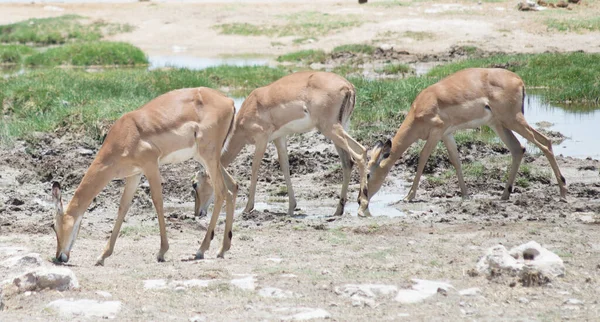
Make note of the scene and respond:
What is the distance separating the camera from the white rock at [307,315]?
6531 millimetres

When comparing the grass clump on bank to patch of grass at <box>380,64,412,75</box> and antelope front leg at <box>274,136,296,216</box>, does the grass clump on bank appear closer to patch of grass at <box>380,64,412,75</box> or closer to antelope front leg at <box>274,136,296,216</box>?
antelope front leg at <box>274,136,296,216</box>

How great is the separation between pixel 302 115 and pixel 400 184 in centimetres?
229

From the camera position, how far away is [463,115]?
41.2 feet

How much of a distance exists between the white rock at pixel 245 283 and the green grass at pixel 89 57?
26050 mm

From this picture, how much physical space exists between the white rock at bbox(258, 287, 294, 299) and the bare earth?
2 cm

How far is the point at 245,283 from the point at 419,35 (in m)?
27.6

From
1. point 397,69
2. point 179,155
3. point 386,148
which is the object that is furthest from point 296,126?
point 397,69

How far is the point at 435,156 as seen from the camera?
14.1 metres

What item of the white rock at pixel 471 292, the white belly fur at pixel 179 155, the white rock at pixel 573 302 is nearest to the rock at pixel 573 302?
the white rock at pixel 573 302

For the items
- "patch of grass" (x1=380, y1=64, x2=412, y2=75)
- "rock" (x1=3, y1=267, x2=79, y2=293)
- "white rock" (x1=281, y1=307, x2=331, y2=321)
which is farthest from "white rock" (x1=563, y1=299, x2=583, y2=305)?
"patch of grass" (x1=380, y1=64, x2=412, y2=75)

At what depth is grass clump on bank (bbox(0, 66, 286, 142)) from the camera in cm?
1531

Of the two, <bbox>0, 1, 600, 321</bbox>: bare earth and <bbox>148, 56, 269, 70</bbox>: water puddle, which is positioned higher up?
<bbox>0, 1, 600, 321</bbox>: bare earth

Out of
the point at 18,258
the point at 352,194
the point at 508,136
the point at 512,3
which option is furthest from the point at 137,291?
the point at 512,3

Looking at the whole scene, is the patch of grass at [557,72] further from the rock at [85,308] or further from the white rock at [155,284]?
the rock at [85,308]
